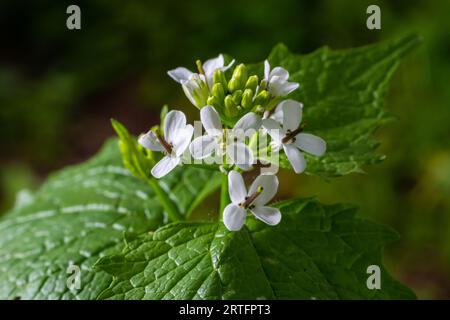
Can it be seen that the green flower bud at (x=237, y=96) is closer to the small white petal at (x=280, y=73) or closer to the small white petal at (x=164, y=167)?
the small white petal at (x=280, y=73)

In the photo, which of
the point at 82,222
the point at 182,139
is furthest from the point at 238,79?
the point at 82,222

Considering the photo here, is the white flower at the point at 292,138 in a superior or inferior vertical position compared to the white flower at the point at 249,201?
superior

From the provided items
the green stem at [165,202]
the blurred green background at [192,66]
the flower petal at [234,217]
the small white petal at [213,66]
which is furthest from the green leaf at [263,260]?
the blurred green background at [192,66]

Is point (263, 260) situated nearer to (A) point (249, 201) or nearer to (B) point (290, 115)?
(A) point (249, 201)

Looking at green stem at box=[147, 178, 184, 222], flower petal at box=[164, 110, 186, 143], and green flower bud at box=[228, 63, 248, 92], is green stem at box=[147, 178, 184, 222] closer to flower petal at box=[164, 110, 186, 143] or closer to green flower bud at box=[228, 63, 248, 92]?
flower petal at box=[164, 110, 186, 143]
